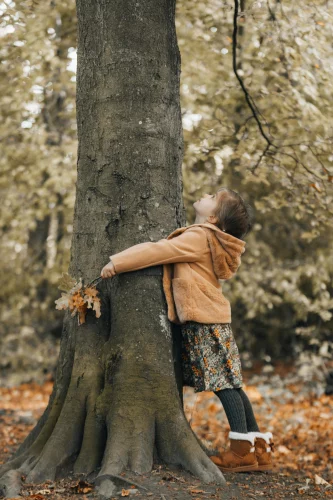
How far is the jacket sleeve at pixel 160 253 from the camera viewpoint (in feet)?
11.8

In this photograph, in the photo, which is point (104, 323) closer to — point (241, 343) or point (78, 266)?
point (78, 266)

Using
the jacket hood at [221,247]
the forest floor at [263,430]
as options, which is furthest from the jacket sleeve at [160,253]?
the forest floor at [263,430]

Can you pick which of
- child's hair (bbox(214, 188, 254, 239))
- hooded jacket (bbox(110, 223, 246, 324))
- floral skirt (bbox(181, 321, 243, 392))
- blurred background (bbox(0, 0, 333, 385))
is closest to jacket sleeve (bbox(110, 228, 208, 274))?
hooded jacket (bbox(110, 223, 246, 324))

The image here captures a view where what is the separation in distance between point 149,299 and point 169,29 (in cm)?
177

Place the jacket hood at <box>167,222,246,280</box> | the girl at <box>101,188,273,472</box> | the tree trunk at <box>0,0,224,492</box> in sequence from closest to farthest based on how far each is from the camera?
the tree trunk at <box>0,0,224,492</box> < the girl at <box>101,188,273,472</box> < the jacket hood at <box>167,222,246,280</box>

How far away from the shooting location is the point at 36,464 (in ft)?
11.4

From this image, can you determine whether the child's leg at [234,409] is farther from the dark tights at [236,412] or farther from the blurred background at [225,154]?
the blurred background at [225,154]

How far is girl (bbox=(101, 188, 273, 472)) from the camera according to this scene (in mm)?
3756

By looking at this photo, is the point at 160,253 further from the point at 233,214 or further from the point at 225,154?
the point at 225,154

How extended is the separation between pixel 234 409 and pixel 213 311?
64cm

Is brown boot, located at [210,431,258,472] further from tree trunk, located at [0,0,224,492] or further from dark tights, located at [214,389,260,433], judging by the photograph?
tree trunk, located at [0,0,224,492]

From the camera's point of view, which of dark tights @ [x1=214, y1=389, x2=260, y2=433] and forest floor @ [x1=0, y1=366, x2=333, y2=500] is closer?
forest floor @ [x1=0, y1=366, x2=333, y2=500]

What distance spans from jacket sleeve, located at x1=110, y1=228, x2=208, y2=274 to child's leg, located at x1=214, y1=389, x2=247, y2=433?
0.90m

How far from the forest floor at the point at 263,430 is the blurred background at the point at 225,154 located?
1.81 feet
